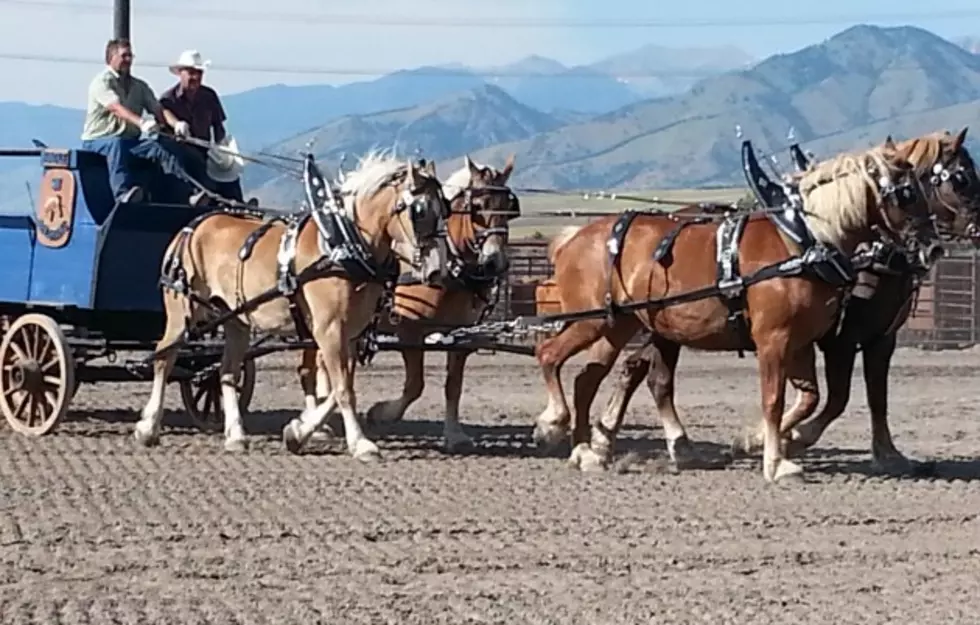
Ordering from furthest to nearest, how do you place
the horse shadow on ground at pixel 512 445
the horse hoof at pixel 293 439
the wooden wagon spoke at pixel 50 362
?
the wooden wagon spoke at pixel 50 362 → the horse hoof at pixel 293 439 → the horse shadow on ground at pixel 512 445

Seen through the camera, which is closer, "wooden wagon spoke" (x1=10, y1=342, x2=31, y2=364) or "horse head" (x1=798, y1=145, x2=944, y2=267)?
"horse head" (x1=798, y1=145, x2=944, y2=267)

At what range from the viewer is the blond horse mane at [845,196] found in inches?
457

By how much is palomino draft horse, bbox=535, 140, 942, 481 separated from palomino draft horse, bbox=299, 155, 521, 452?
79cm

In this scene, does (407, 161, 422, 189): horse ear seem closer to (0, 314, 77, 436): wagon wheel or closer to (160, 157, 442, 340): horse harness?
(160, 157, 442, 340): horse harness

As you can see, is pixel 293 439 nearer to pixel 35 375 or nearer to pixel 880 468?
pixel 35 375

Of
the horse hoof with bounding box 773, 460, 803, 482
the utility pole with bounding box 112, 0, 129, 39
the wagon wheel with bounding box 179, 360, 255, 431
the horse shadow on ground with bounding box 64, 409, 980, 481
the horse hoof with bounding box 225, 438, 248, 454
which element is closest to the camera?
the horse hoof with bounding box 773, 460, 803, 482

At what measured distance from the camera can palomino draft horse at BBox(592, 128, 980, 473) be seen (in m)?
11.5

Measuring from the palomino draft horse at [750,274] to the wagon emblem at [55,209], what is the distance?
3557mm

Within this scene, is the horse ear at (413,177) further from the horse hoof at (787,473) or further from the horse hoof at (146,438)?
the horse hoof at (787,473)

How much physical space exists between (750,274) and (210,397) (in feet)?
16.5

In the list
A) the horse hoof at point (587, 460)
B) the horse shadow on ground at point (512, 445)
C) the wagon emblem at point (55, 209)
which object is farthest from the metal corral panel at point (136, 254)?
the horse hoof at point (587, 460)

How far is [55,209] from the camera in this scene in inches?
548

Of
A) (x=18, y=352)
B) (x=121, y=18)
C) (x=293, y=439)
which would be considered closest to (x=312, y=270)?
(x=293, y=439)

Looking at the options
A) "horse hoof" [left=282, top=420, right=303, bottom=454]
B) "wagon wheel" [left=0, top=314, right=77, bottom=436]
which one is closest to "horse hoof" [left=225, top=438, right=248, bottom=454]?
"horse hoof" [left=282, top=420, right=303, bottom=454]
